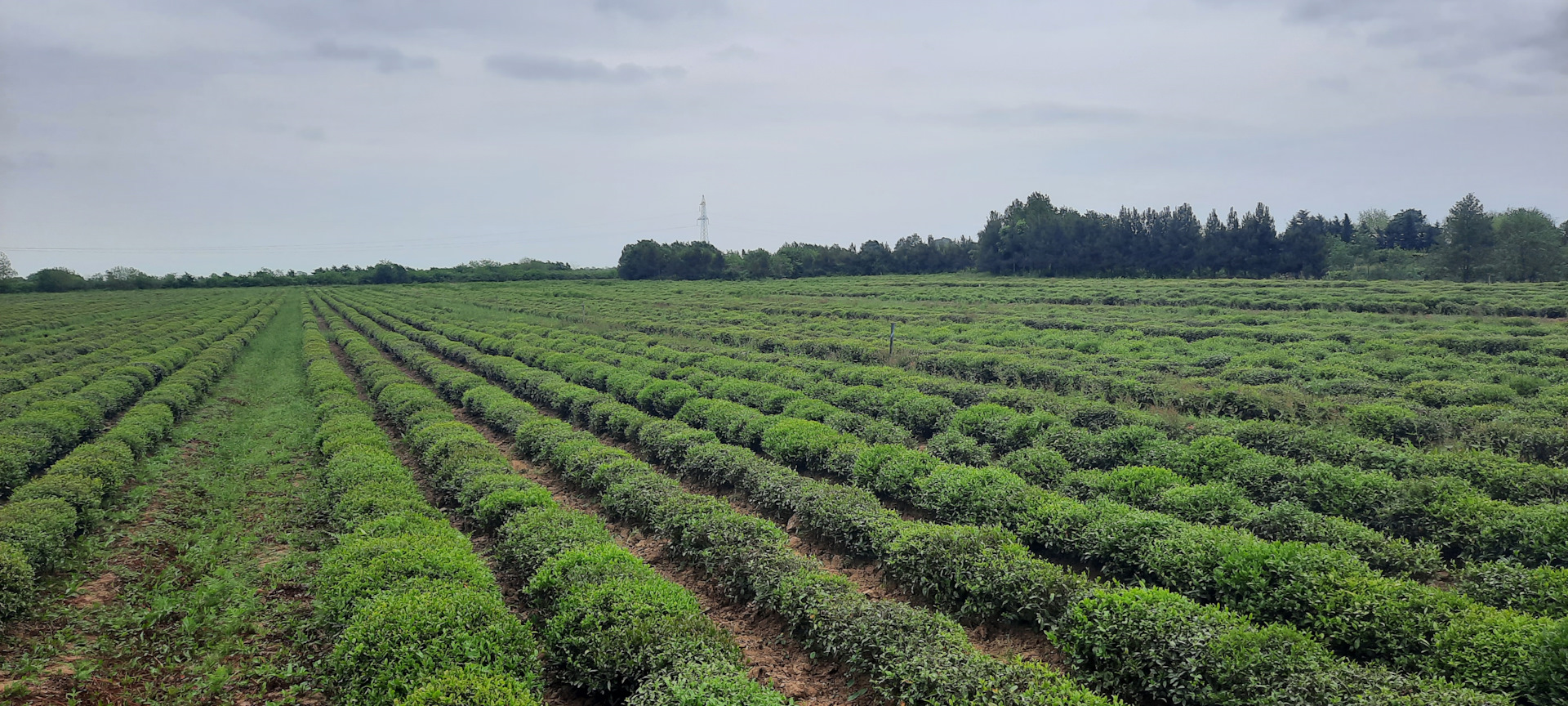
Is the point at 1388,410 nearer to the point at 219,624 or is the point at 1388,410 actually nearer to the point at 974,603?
the point at 974,603

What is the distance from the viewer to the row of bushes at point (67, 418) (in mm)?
14242

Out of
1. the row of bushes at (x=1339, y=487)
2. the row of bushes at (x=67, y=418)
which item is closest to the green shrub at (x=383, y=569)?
the row of bushes at (x=1339, y=487)

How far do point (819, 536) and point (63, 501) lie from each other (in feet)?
40.6

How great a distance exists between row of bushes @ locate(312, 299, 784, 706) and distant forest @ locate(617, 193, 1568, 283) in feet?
278

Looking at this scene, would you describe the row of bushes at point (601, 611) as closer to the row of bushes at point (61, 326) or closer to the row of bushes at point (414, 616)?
the row of bushes at point (414, 616)

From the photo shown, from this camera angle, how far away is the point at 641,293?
73.9 m

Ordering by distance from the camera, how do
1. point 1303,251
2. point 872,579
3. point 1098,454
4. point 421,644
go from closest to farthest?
point 421,644, point 872,579, point 1098,454, point 1303,251

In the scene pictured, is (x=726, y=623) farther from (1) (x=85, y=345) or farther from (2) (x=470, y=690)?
(1) (x=85, y=345)

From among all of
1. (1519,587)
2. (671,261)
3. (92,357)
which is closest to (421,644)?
(1519,587)

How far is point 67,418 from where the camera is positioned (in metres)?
17.4

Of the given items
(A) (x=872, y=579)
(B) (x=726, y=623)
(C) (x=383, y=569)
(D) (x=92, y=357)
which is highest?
(D) (x=92, y=357)

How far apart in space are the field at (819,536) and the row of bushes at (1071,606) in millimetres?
42

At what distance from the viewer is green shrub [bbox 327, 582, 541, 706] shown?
259 inches

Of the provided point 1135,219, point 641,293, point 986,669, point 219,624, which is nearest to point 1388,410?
point 986,669
